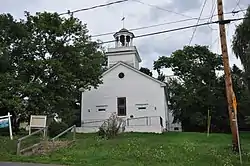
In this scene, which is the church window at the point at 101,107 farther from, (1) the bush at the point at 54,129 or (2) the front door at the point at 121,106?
(1) the bush at the point at 54,129

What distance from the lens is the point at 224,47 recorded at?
1561cm

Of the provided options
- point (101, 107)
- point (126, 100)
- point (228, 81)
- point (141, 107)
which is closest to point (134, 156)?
point (228, 81)

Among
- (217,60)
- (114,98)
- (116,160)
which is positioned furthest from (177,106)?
(116,160)

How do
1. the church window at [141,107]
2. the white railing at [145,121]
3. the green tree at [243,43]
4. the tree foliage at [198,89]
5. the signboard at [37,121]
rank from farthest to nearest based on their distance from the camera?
the tree foliage at [198,89], the church window at [141,107], the white railing at [145,121], the green tree at [243,43], the signboard at [37,121]

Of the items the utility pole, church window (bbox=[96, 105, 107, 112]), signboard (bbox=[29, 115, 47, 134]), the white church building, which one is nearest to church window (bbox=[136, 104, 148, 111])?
the white church building

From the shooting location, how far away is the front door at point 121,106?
3459cm

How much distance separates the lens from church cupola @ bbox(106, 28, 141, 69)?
39.4 m

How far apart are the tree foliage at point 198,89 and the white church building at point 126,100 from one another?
7909mm

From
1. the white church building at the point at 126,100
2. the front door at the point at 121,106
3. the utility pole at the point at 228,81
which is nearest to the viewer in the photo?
the utility pole at the point at 228,81

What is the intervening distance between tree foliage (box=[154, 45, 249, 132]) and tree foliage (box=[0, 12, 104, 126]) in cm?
1793

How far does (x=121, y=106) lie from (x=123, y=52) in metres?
7.46

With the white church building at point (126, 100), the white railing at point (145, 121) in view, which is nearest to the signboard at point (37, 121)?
the white church building at point (126, 100)

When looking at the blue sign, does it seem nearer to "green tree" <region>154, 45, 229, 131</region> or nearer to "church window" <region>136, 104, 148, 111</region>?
"church window" <region>136, 104, 148, 111</region>

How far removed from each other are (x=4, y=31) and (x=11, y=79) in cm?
387
